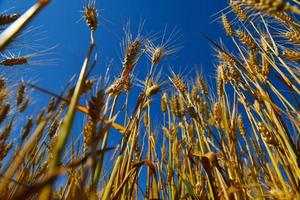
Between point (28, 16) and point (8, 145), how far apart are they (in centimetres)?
116

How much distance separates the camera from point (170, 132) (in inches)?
92.5

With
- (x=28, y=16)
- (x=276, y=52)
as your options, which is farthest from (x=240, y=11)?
(x=28, y=16)

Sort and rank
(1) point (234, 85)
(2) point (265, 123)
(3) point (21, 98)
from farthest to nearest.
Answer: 1. (3) point (21, 98)
2. (1) point (234, 85)
3. (2) point (265, 123)

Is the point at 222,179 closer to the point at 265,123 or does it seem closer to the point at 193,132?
the point at 265,123

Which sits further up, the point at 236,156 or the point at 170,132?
the point at 170,132

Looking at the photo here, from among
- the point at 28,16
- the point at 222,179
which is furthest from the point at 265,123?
the point at 28,16

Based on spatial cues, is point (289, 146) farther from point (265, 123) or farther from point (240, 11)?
point (240, 11)

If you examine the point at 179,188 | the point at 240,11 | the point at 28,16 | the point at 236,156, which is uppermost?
the point at 240,11

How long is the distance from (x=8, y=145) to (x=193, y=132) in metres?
1.36

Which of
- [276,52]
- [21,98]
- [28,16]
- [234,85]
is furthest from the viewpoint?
[21,98]

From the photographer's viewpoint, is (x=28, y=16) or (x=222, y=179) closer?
(x=28, y=16)

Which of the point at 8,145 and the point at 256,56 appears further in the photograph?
the point at 256,56

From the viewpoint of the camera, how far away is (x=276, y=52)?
1.61 metres

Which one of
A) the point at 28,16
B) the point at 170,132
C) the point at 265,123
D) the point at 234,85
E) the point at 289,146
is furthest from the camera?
the point at 170,132
